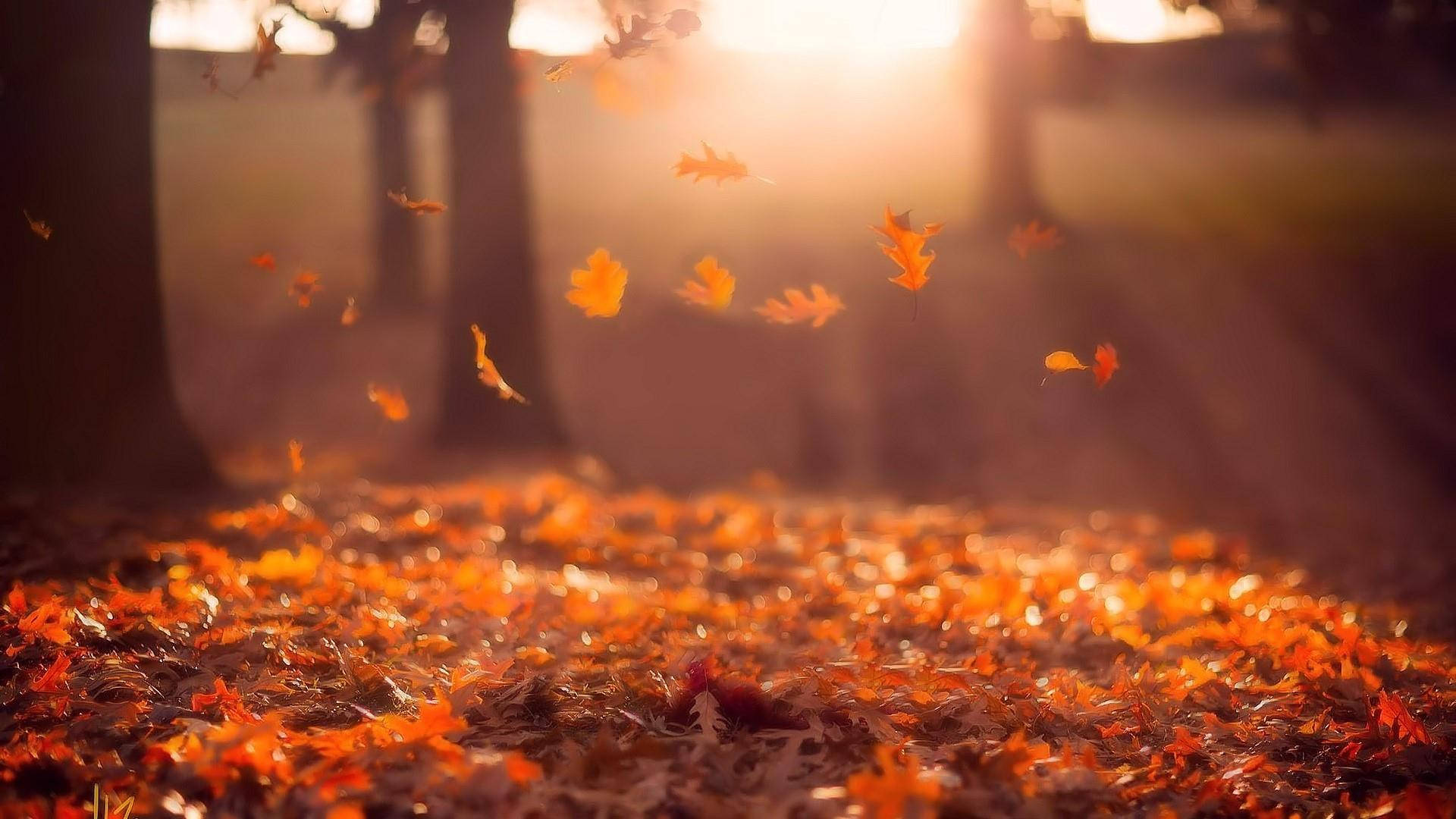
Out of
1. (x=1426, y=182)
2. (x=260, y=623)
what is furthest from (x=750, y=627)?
Result: (x=1426, y=182)

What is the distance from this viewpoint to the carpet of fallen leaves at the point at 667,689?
2.68m

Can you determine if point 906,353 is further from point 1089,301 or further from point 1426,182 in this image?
point 1426,182

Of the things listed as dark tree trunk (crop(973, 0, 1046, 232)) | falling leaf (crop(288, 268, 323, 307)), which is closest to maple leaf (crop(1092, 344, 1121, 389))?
falling leaf (crop(288, 268, 323, 307))

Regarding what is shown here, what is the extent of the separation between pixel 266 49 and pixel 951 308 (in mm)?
11076

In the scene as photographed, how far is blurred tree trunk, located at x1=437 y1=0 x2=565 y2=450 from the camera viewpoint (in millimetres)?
9406

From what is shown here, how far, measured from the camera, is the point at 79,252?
6.04 m

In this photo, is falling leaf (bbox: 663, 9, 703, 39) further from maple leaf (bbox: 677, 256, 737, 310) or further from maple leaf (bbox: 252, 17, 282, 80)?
maple leaf (bbox: 252, 17, 282, 80)

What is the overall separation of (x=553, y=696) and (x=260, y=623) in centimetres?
128

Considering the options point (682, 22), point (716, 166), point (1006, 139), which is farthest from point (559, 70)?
point (1006, 139)

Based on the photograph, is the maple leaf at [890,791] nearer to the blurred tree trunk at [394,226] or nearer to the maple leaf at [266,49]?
the maple leaf at [266,49]

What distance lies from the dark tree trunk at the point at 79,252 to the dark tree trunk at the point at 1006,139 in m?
13.6

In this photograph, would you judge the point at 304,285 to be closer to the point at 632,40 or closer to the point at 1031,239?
the point at 632,40

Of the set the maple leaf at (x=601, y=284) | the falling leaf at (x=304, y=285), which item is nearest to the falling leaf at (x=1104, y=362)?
the maple leaf at (x=601, y=284)

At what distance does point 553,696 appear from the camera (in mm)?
3254
